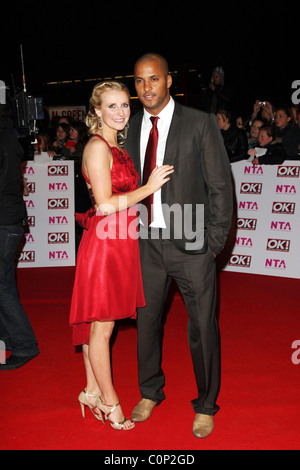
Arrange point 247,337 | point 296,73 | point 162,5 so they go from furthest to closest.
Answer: point 296,73, point 162,5, point 247,337

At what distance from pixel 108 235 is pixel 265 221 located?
134 inches

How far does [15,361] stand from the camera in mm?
3375

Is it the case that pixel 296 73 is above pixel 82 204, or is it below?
above

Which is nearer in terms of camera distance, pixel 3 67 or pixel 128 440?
pixel 128 440

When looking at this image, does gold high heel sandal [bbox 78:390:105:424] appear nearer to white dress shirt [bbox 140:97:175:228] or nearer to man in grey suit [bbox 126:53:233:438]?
man in grey suit [bbox 126:53:233:438]

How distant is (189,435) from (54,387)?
988 millimetres

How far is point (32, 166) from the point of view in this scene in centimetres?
579

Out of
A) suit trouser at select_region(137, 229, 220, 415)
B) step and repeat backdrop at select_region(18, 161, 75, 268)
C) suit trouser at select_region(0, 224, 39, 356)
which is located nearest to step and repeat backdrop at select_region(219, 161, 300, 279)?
step and repeat backdrop at select_region(18, 161, 75, 268)

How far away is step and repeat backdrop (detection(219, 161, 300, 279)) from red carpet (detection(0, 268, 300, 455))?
761 mm

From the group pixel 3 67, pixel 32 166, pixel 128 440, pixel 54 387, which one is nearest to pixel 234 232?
pixel 32 166

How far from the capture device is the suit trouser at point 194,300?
8.18ft

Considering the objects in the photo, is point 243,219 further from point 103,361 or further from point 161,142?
point 103,361

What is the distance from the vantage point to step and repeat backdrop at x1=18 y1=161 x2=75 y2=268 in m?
5.79
